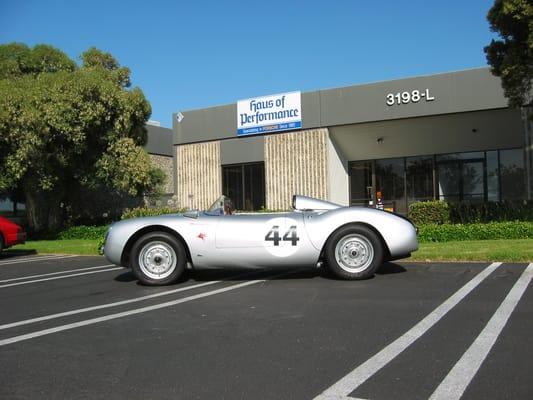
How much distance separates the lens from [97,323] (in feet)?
16.5

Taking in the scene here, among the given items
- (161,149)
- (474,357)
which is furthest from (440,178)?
(474,357)

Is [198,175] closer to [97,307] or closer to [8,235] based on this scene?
[8,235]

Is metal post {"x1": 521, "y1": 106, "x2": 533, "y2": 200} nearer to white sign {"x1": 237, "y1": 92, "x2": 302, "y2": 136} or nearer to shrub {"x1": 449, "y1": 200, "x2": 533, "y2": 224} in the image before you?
shrub {"x1": 449, "y1": 200, "x2": 533, "y2": 224}

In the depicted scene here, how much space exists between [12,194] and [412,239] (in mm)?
21879

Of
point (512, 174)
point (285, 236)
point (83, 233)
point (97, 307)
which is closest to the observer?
point (97, 307)

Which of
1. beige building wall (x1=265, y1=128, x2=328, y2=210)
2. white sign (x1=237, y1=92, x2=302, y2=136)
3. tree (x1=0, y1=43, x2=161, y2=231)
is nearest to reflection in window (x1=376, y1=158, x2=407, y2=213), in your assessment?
beige building wall (x1=265, y1=128, x2=328, y2=210)

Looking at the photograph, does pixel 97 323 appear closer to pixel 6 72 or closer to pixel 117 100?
pixel 117 100

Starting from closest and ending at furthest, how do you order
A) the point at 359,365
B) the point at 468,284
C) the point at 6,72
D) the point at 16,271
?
1. the point at 359,365
2. the point at 468,284
3. the point at 16,271
4. the point at 6,72

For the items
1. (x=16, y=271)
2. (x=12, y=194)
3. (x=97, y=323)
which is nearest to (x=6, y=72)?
(x=12, y=194)

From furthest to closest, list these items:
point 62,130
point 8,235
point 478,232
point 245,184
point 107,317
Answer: point 245,184
point 62,130
point 8,235
point 478,232
point 107,317

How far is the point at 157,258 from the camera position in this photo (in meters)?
7.18

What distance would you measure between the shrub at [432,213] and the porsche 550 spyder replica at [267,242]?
326 inches

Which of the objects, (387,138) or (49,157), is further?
(387,138)

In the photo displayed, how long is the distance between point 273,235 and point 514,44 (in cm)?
755
